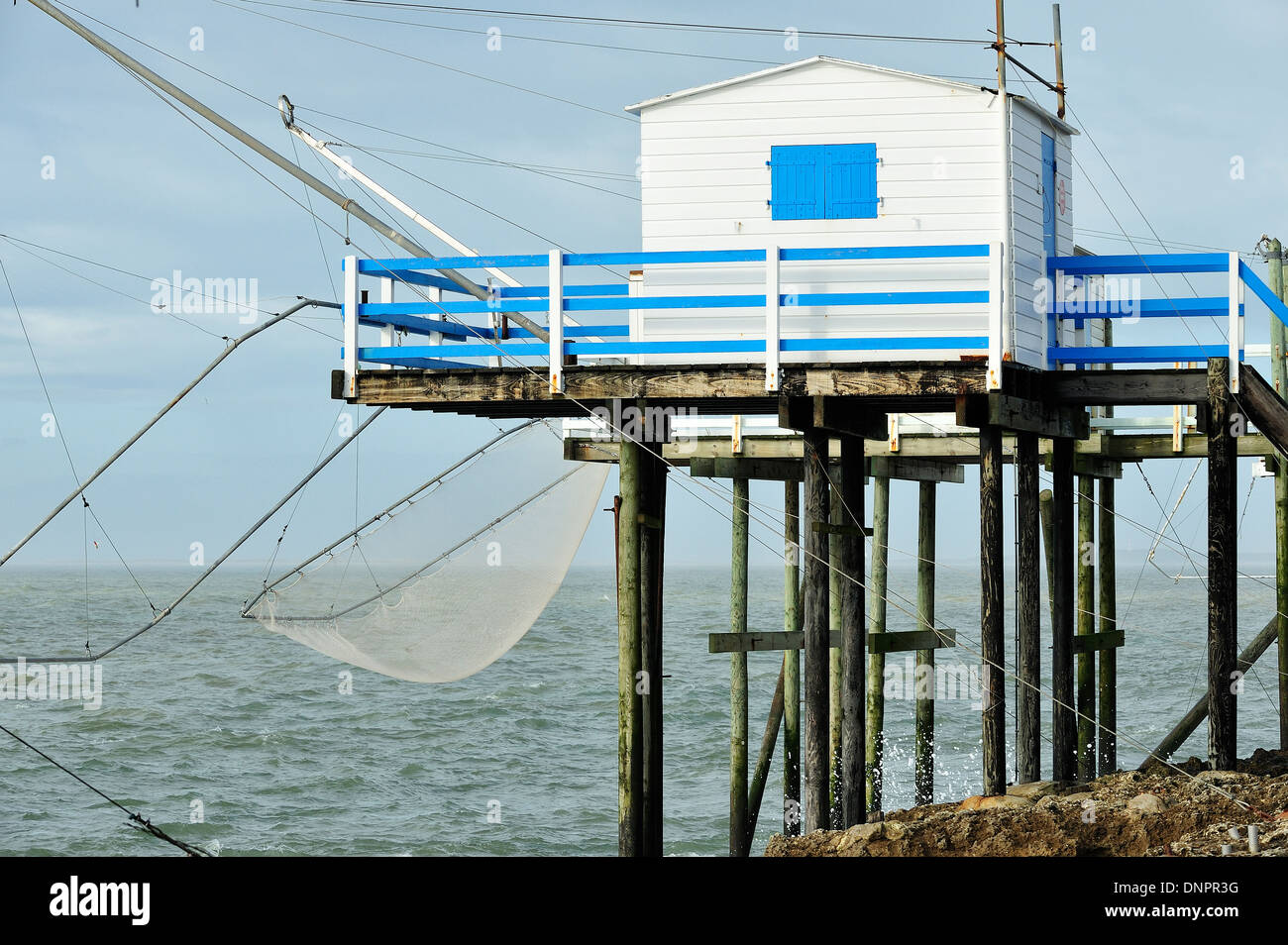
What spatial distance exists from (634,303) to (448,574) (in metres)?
5.71

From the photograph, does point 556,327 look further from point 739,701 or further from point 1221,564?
point 739,701

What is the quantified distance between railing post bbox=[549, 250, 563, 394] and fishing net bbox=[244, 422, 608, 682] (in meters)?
4.15

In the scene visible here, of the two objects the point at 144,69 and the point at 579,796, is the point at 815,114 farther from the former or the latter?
the point at 579,796

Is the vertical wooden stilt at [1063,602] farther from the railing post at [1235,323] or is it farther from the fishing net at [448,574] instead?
the fishing net at [448,574]

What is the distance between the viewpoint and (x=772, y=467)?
846 inches

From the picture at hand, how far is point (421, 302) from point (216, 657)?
4366 centimetres

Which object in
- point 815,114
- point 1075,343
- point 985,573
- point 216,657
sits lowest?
point 216,657

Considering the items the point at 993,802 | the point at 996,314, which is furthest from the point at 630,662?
the point at 996,314

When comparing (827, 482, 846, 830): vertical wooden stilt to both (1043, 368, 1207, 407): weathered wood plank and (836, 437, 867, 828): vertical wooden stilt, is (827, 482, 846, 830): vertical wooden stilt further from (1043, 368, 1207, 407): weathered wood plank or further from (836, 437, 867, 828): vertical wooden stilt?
(1043, 368, 1207, 407): weathered wood plank

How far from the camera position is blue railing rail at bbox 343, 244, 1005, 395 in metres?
14.1

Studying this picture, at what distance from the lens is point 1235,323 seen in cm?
1480

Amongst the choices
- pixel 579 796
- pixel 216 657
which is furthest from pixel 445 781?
pixel 216 657


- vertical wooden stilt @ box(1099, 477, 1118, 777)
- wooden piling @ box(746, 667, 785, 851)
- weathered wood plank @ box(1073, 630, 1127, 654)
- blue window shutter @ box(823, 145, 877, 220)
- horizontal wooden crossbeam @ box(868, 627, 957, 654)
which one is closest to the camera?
blue window shutter @ box(823, 145, 877, 220)

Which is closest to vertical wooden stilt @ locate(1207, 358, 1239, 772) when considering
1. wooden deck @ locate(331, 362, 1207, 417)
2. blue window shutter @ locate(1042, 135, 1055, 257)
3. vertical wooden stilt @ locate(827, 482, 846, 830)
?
wooden deck @ locate(331, 362, 1207, 417)
